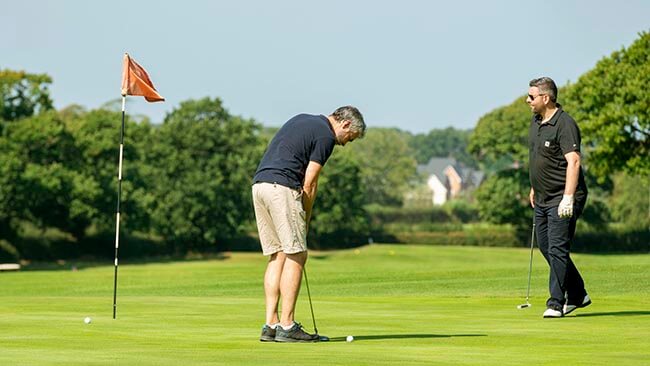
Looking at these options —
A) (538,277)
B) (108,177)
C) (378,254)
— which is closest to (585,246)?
(378,254)

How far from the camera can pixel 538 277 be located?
25.0 m

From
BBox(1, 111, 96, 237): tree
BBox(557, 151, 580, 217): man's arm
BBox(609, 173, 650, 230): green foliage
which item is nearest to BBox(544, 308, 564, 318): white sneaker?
BBox(557, 151, 580, 217): man's arm

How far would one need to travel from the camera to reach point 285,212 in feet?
34.7

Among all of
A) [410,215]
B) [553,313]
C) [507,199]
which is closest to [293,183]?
[553,313]

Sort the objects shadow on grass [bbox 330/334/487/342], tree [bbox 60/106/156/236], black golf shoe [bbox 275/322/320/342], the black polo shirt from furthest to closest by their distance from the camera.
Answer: tree [bbox 60/106/156/236] < the black polo shirt < shadow on grass [bbox 330/334/487/342] < black golf shoe [bbox 275/322/320/342]

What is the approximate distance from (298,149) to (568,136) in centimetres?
390

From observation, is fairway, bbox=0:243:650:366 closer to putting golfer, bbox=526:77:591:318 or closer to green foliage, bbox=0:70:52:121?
putting golfer, bbox=526:77:591:318

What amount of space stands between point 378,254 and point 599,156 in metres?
21.4

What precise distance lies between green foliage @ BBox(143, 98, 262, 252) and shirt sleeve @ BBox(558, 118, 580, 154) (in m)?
63.3

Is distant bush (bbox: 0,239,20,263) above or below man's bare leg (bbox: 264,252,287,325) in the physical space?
below

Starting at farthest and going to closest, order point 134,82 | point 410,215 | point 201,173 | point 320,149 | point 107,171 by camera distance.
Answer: point 410,215 < point 201,173 < point 107,171 < point 134,82 < point 320,149

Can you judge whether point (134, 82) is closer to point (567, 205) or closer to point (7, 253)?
point (567, 205)

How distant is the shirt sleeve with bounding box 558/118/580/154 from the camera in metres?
13.3

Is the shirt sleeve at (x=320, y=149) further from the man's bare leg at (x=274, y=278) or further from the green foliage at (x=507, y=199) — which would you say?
the green foliage at (x=507, y=199)
